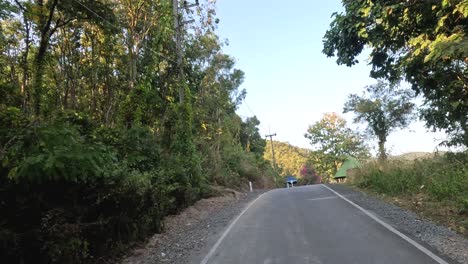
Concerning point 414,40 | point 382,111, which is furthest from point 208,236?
point 382,111

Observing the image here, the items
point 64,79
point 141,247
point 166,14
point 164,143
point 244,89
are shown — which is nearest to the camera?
point 141,247

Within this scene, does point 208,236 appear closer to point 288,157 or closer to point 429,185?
point 429,185

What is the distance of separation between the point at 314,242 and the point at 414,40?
19.8ft

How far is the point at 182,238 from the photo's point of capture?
10922 mm

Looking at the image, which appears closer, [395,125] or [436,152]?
[436,152]

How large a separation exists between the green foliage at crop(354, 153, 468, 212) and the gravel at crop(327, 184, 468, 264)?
1.46 meters

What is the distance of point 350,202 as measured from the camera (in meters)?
16.1

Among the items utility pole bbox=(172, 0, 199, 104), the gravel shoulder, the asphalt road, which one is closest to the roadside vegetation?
the asphalt road

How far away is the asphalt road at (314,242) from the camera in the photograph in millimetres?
7395

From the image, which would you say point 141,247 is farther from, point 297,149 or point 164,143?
point 297,149

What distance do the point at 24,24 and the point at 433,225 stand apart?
21.8m

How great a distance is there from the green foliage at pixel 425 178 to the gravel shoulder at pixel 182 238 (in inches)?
277

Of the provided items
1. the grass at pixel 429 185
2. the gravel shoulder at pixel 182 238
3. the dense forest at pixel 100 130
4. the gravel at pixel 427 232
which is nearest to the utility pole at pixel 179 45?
the dense forest at pixel 100 130

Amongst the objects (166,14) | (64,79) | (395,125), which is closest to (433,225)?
(166,14)
